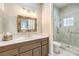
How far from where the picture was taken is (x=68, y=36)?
2.16 meters

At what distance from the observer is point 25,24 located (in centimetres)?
204

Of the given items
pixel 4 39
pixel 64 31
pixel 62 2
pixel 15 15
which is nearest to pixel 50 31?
pixel 64 31

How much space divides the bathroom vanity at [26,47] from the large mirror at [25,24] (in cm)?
19

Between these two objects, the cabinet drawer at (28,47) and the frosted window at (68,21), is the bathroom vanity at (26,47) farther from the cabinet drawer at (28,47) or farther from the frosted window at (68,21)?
the frosted window at (68,21)

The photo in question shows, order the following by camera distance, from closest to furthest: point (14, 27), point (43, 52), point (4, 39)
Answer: point (4, 39)
point (14, 27)
point (43, 52)

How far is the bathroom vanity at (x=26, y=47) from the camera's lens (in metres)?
1.62

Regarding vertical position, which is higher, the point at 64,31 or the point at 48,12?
the point at 48,12

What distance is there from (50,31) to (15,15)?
2.47 ft

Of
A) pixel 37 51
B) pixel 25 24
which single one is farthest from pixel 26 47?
pixel 25 24

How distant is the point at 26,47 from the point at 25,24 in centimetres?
43

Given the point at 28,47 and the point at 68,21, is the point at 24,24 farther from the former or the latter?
the point at 68,21

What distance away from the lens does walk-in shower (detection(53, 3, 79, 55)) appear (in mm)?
2037

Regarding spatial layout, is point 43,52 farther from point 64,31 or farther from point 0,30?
point 0,30

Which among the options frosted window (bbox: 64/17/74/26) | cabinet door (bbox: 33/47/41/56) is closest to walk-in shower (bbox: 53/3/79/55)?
frosted window (bbox: 64/17/74/26)
